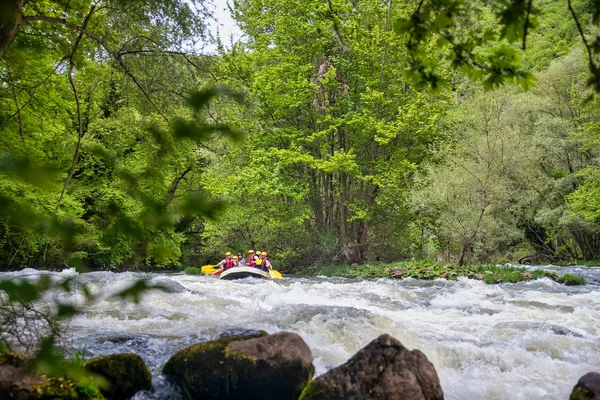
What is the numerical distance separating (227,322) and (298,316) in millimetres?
1064

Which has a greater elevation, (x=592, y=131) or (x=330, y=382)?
(x=592, y=131)

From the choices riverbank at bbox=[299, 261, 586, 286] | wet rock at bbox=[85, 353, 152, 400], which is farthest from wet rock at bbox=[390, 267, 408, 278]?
wet rock at bbox=[85, 353, 152, 400]

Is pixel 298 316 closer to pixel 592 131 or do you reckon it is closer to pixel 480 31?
pixel 480 31

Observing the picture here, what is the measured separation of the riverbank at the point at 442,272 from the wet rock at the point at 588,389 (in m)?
10.8

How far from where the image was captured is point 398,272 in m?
17.8

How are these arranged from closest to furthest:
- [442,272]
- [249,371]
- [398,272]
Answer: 1. [249,371]
2. [442,272]
3. [398,272]

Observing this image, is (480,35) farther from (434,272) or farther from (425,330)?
(434,272)

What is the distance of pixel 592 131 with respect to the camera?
21078 millimetres

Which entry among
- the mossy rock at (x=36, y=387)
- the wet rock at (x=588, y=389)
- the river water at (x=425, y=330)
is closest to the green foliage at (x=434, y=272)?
the river water at (x=425, y=330)

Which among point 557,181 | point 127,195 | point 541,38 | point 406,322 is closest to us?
point 127,195

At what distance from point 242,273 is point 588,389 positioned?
1262cm

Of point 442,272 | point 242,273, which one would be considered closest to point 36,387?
point 242,273

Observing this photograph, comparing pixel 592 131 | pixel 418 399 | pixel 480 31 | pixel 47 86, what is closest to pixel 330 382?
pixel 418 399

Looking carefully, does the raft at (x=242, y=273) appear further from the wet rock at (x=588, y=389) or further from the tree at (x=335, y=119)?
the wet rock at (x=588, y=389)
